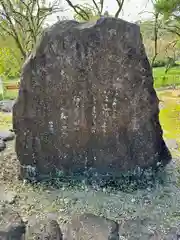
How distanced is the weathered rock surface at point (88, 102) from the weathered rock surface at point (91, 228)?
0.87 meters

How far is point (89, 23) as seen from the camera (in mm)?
3650

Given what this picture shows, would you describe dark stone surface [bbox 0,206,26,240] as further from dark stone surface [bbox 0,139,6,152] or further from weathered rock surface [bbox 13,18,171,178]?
dark stone surface [bbox 0,139,6,152]

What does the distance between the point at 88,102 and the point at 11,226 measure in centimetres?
153

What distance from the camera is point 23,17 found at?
1001 cm

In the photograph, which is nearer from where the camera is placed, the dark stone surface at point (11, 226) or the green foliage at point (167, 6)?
the dark stone surface at point (11, 226)

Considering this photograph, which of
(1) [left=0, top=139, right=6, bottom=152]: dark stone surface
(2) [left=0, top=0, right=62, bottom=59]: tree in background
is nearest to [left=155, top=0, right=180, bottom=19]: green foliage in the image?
(2) [left=0, top=0, right=62, bottom=59]: tree in background

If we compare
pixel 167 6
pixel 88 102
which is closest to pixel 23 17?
pixel 167 6

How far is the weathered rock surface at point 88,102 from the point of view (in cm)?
360

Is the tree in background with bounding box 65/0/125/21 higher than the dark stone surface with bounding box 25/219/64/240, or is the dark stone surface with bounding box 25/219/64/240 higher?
the tree in background with bounding box 65/0/125/21

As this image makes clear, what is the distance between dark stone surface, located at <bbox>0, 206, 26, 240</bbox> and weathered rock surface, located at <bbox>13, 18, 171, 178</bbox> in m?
0.86

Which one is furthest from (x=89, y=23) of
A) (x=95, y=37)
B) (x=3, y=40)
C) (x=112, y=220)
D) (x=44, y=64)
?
(x=3, y=40)

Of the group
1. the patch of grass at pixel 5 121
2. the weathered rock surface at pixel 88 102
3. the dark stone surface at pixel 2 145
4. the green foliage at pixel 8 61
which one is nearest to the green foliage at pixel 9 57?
the green foliage at pixel 8 61

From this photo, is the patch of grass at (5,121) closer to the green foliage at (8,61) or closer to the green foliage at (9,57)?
the green foliage at (9,57)

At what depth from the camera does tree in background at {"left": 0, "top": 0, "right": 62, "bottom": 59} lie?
9602 millimetres
